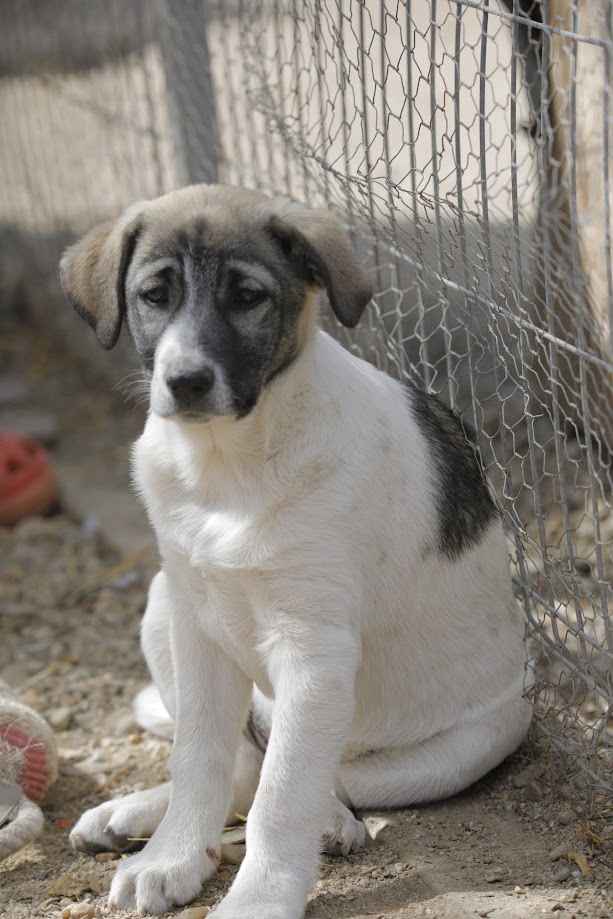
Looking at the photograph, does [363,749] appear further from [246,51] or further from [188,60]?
[188,60]

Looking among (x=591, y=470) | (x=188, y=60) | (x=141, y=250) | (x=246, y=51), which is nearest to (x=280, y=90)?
(x=246, y=51)

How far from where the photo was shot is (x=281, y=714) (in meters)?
2.96

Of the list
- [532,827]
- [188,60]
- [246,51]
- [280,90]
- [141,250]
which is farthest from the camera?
[188,60]

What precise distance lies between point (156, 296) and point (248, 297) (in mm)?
263

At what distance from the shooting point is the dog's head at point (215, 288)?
2.86 m

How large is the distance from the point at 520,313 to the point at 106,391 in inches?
203

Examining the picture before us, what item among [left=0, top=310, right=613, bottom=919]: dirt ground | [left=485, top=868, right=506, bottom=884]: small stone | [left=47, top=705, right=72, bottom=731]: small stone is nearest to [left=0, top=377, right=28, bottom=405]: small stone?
[left=0, top=310, right=613, bottom=919]: dirt ground

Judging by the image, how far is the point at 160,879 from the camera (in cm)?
305

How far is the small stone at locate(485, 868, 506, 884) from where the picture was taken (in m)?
3.06

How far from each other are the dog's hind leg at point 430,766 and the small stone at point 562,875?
0.50 metres

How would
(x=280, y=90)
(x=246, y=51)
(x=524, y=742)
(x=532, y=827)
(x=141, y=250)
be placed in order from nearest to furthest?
(x=141, y=250) < (x=532, y=827) < (x=524, y=742) < (x=280, y=90) < (x=246, y=51)

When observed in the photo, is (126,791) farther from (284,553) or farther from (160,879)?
(284,553)

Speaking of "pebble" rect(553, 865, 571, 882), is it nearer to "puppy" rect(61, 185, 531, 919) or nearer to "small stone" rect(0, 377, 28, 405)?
"puppy" rect(61, 185, 531, 919)

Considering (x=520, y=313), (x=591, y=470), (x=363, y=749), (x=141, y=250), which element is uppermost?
(x=141, y=250)
